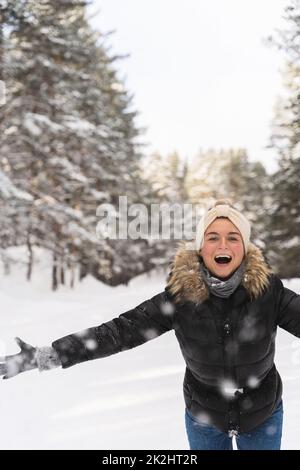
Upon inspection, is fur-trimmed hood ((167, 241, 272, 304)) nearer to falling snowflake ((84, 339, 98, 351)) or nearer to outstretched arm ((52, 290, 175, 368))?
outstretched arm ((52, 290, 175, 368))

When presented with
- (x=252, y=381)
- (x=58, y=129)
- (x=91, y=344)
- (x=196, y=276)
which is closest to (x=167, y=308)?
(x=196, y=276)

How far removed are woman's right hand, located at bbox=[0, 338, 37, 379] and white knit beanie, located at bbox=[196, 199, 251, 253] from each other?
→ 1071 mm

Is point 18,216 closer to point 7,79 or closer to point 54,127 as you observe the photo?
point 54,127

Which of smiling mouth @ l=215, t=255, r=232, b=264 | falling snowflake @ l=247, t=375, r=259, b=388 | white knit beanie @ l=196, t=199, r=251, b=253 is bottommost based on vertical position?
falling snowflake @ l=247, t=375, r=259, b=388

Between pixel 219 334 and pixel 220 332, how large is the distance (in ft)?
0.04

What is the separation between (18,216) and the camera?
57.3 feet

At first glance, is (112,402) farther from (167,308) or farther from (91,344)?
(167,308)

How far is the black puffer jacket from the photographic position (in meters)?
2.42

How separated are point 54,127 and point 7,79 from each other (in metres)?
2.81

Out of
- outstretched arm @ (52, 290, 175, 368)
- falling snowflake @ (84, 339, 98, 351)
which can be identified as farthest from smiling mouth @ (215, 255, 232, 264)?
falling snowflake @ (84, 339, 98, 351)

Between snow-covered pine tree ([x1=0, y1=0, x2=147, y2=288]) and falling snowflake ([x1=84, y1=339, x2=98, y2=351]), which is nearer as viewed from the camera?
falling snowflake ([x1=84, y1=339, x2=98, y2=351])

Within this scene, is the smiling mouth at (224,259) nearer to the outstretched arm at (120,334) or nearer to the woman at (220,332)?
the woman at (220,332)

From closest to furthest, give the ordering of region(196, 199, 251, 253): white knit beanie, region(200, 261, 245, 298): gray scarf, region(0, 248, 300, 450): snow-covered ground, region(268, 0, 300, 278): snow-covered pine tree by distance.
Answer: region(200, 261, 245, 298): gray scarf → region(196, 199, 251, 253): white knit beanie → region(0, 248, 300, 450): snow-covered ground → region(268, 0, 300, 278): snow-covered pine tree

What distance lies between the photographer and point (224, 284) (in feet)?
7.79
